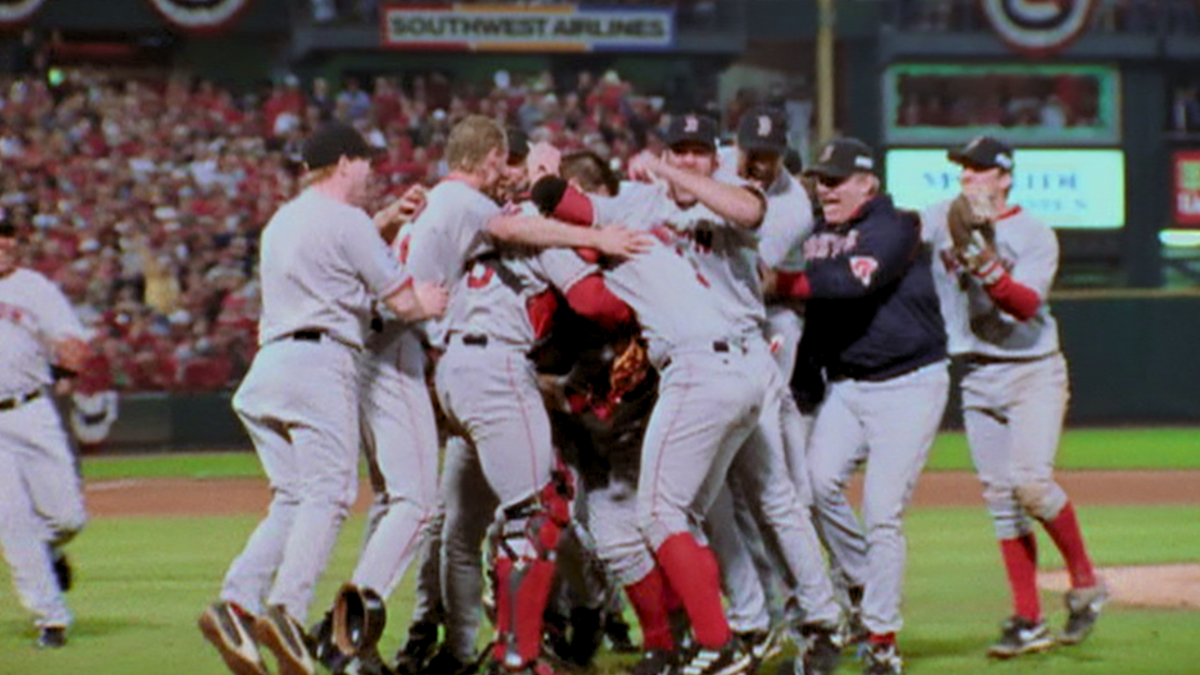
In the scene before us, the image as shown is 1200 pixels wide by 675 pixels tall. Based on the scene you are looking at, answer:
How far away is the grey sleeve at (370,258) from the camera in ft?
26.1

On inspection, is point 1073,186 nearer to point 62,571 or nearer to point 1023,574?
point 1023,574

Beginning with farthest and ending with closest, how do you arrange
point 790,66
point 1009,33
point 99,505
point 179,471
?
1. point 790,66
2. point 1009,33
3. point 179,471
4. point 99,505

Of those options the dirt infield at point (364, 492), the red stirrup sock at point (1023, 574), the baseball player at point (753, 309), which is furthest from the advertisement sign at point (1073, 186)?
the baseball player at point (753, 309)

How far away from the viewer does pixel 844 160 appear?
346 inches

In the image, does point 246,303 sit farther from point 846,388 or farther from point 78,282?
point 846,388

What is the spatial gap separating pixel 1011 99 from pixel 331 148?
2530 cm

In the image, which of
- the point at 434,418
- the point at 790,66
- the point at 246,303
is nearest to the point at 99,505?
the point at 246,303

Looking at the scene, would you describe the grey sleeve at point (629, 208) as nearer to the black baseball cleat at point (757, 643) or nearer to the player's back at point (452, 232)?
the player's back at point (452, 232)

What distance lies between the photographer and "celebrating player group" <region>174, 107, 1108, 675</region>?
7758mm

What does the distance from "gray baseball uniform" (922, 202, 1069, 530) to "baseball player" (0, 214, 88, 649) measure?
3.69 m

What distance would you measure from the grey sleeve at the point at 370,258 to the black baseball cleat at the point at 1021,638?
2820mm

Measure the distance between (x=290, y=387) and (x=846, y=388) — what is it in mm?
2198

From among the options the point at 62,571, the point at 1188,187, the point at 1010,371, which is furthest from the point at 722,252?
the point at 1188,187

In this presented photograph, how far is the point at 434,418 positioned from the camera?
28.0 feet
